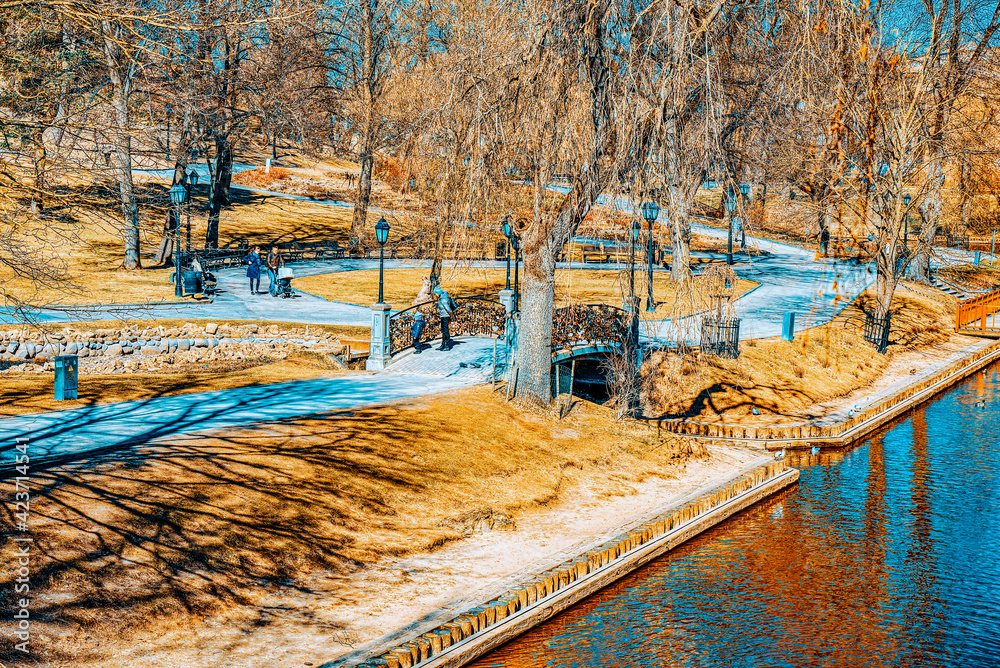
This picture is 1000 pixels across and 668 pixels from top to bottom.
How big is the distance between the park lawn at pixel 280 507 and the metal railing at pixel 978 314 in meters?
23.9

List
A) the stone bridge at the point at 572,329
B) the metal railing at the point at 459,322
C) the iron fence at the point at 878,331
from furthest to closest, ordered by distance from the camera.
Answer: the iron fence at the point at 878,331
the metal railing at the point at 459,322
the stone bridge at the point at 572,329

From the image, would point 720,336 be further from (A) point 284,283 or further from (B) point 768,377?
(A) point 284,283

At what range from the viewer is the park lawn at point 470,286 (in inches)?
1350

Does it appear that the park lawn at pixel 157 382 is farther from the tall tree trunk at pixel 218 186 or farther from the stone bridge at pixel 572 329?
the tall tree trunk at pixel 218 186

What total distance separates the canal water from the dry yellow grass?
4.50m

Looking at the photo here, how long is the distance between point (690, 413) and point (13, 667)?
17037mm

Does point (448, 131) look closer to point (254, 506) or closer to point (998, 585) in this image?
point (254, 506)

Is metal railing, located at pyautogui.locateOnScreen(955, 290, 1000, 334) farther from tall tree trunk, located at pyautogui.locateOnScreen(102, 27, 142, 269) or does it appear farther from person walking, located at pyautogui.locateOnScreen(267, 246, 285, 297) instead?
tall tree trunk, located at pyautogui.locateOnScreen(102, 27, 142, 269)

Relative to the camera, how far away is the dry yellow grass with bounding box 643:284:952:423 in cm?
2277

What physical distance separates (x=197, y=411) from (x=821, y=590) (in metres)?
10.9

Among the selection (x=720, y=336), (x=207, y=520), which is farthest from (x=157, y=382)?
(x=720, y=336)

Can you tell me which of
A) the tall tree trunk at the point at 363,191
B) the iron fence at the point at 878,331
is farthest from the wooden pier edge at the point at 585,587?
the tall tree trunk at the point at 363,191

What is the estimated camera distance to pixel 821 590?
41.8 feet

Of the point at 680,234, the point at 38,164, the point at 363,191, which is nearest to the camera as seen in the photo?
the point at 38,164
